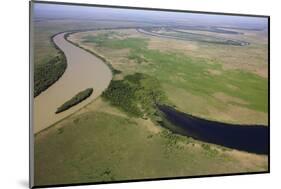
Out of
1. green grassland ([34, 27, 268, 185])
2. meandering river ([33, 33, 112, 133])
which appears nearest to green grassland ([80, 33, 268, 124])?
green grassland ([34, 27, 268, 185])

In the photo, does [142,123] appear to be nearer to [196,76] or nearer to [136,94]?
[136,94]

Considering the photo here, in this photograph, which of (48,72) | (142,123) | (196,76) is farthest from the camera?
(196,76)

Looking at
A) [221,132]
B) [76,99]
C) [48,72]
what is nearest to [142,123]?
[76,99]

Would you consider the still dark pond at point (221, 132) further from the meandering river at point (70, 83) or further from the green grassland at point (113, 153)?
the meandering river at point (70, 83)

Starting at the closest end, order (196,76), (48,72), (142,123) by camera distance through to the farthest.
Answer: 1. (48,72)
2. (142,123)
3. (196,76)

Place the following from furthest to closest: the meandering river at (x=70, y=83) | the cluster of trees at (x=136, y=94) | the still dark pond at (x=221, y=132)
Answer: the still dark pond at (x=221, y=132) → the cluster of trees at (x=136, y=94) → the meandering river at (x=70, y=83)

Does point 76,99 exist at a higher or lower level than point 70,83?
lower

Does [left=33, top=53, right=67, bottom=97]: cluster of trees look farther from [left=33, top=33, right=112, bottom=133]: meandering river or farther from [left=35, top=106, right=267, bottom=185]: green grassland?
[left=35, top=106, right=267, bottom=185]: green grassland

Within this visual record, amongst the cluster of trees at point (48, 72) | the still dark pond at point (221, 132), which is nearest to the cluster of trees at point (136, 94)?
the still dark pond at point (221, 132)
